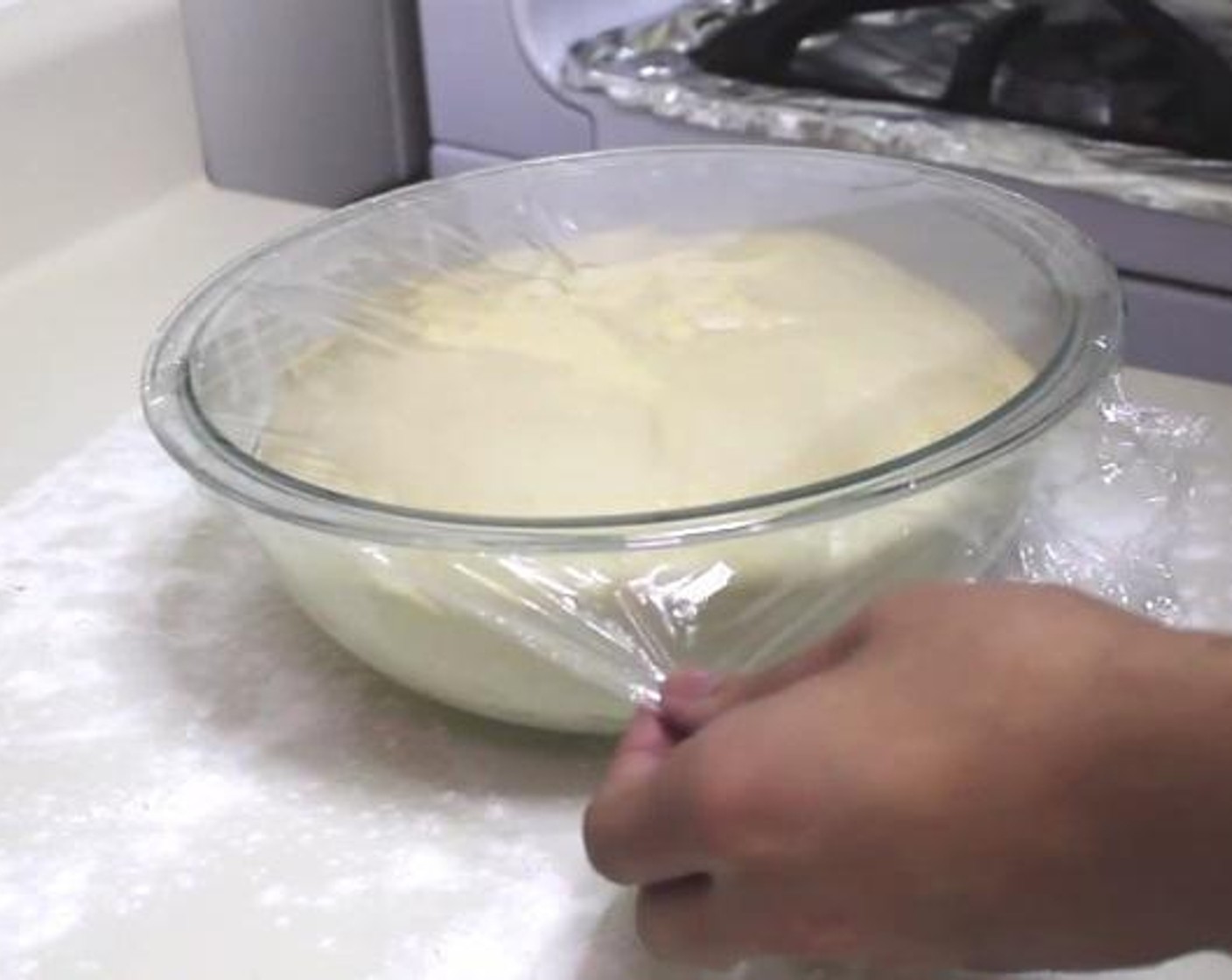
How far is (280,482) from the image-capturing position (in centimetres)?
43

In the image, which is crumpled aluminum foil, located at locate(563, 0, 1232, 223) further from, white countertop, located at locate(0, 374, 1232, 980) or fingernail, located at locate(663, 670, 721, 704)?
fingernail, located at locate(663, 670, 721, 704)

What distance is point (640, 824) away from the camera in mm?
346

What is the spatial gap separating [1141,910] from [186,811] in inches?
9.9

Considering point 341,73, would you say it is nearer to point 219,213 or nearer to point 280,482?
point 219,213

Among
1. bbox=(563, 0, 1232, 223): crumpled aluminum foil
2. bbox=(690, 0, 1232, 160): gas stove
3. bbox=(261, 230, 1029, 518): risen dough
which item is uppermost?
bbox=(261, 230, 1029, 518): risen dough

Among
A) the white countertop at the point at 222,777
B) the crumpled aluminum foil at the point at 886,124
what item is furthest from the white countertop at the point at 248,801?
the crumpled aluminum foil at the point at 886,124

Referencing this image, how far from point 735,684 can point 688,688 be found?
0.04ft

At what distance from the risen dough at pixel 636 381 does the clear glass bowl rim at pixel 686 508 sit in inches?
1.0

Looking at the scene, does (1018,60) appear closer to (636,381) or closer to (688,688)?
(636,381)

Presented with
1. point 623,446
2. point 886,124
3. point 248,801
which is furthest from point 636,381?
point 886,124

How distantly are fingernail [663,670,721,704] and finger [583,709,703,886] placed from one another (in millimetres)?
14

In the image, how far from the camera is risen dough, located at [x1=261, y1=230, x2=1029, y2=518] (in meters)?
0.46

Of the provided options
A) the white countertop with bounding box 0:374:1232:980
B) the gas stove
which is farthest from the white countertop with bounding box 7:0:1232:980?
the gas stove

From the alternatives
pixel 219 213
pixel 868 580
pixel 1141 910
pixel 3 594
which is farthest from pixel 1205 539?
pixel 219 213
